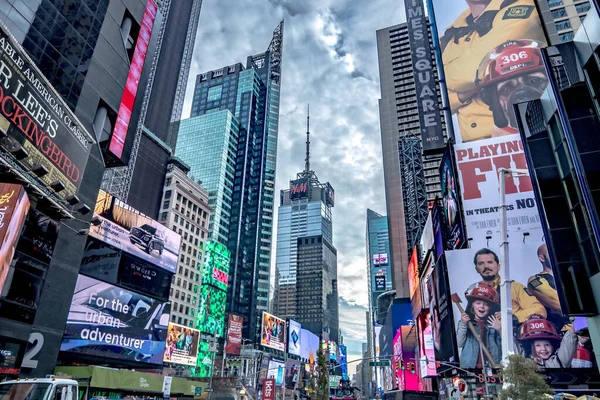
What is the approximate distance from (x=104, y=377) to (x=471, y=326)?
33418 mm

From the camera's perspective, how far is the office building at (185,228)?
104188 mm

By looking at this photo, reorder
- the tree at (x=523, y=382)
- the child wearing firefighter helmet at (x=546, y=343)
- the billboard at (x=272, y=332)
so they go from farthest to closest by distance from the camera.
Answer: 1. the billboard at (x=272, y=332)
2. the child wearing firefighter helmet at (x=546, y=343)
3. the tree at (x=523, y=382)

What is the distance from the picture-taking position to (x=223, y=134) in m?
167

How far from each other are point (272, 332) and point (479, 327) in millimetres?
72405

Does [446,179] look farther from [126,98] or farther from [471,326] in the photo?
[126,98]

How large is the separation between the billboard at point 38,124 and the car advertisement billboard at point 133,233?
16.9 meters

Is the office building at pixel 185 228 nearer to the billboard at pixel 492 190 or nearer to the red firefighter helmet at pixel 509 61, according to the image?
the billboard at pixel 492 190

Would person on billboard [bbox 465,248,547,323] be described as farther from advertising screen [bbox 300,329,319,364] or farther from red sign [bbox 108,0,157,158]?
advertising screen [bbox 300,329,319,364]

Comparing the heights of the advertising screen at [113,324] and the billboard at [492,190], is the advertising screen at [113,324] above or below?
below

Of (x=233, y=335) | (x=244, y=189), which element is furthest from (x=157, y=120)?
(x=233, y=335)

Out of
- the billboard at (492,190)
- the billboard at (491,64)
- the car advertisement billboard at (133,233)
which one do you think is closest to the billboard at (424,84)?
the billboard at (491,64)

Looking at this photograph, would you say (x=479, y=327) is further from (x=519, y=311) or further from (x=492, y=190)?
(x=492, y=190)

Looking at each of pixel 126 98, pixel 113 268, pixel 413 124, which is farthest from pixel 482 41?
pixel 413 124

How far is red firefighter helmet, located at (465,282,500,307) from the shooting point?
41156 millimetres
